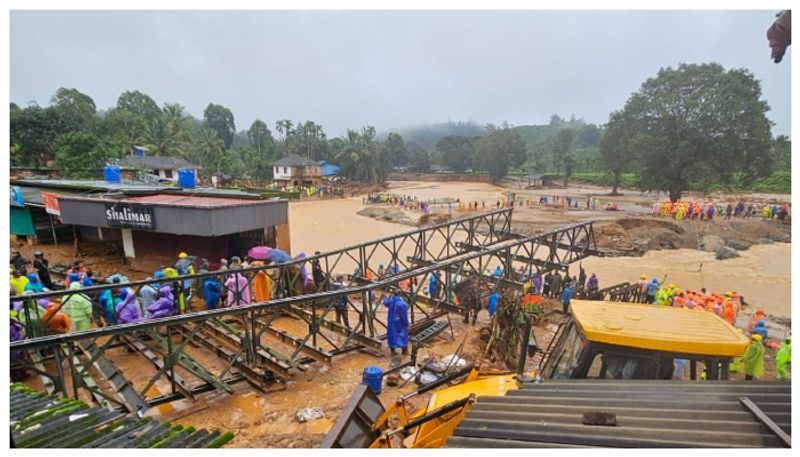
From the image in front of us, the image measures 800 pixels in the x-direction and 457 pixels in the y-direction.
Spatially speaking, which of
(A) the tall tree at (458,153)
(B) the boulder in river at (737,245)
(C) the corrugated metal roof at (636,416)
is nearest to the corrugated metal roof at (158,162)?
(C) the corrugated metal roof at (636,416)

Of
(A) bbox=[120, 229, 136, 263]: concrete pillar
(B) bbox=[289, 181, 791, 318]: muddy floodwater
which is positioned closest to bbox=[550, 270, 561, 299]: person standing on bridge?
(B) bbox=[289, 181, 791, 318]: muddy floodwater

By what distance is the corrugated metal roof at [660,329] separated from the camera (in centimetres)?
372

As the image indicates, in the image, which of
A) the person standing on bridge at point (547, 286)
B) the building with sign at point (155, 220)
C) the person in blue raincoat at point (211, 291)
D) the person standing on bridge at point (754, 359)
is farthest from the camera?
the person standing on bridge at point (547, 286)

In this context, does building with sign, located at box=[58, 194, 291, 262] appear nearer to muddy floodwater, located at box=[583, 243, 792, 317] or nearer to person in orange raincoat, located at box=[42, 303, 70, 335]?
A: person in orange raincoat, located at box=[42, 303, 70, 335]

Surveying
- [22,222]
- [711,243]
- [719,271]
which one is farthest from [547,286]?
[22,222]

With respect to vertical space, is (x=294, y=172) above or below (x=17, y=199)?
above

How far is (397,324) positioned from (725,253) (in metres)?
25.5

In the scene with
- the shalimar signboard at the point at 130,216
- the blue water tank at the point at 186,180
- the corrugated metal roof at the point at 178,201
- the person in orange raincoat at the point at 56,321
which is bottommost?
the person in orange raincoat at the point at 56,321

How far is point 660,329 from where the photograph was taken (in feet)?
13.2

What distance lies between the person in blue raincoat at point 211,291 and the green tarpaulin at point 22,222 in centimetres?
1355

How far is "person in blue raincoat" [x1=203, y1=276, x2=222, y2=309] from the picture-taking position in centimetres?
909

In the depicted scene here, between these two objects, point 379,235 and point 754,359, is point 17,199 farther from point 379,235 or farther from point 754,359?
point 754,359

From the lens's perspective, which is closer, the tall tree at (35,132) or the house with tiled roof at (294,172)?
the tall tree at (35,132)

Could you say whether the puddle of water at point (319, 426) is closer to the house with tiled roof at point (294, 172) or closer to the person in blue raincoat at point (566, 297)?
the person in blue raincoat at point (566, 297)
